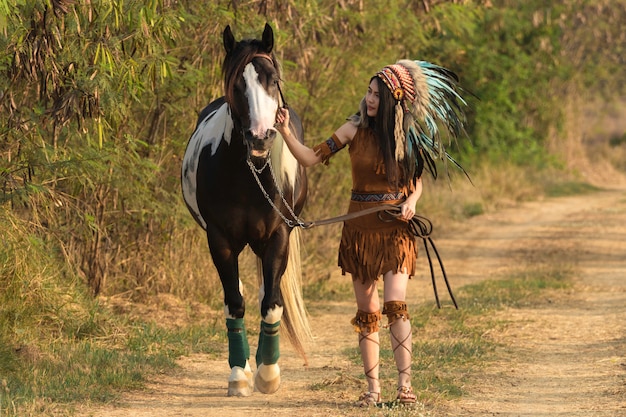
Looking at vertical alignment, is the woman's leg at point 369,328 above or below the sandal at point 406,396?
above

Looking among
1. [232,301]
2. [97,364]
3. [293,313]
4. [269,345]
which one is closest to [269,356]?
[269,345]

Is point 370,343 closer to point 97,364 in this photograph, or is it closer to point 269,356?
point 269,356

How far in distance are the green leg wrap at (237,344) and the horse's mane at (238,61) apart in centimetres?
128

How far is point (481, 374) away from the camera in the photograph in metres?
6.09

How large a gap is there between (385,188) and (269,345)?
3.98 feet

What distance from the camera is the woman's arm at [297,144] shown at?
16.8ft

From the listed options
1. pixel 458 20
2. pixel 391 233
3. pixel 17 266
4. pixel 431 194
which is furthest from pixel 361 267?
pixel 431 194

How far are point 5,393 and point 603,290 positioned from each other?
584 cm

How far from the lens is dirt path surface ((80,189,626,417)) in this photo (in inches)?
207

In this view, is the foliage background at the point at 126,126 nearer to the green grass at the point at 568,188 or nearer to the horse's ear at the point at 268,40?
the horse's ear at the point at 268,40

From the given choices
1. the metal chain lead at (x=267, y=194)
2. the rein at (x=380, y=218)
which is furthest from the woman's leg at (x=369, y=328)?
the metal chain lead at (x=267, y=194)

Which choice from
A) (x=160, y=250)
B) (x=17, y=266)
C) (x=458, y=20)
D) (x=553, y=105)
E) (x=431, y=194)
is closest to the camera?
(x=17, y=266)

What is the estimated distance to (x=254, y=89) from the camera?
515 cm

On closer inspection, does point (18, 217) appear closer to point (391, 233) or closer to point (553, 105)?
point (391, 233)
